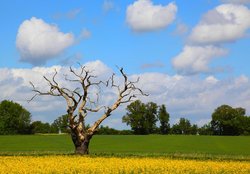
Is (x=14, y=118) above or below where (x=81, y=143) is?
above

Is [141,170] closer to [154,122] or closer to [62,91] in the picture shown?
[62,91]

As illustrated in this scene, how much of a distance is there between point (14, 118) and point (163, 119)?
4767 cm

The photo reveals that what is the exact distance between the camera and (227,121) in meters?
168

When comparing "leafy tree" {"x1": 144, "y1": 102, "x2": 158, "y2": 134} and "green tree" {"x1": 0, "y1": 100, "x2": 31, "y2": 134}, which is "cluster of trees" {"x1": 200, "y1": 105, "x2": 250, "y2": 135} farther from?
"green tree" {"x1": 0, "y1": 100, "x2": 31, "y2": 134}

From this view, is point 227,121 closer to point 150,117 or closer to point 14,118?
point 150,117

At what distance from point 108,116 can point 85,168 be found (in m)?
17.6

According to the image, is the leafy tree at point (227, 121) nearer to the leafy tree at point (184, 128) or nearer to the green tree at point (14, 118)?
the leafy tree at point (184, 128)

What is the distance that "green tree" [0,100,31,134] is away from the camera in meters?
158

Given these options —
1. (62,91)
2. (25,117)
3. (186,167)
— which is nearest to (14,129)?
(25,117)

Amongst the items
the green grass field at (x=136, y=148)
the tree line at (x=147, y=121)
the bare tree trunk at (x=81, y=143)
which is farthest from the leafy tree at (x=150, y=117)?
the bare tree trunk at (x=81, y=143)

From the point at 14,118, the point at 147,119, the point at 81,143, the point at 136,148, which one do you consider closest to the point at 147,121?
the point at 147,119

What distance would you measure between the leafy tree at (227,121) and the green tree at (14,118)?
6324cm

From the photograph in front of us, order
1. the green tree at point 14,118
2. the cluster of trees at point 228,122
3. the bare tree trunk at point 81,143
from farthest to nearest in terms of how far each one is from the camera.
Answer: the cluster of trees at point 228,122
the green tree at point 14,118
the bare tree trunk at point 81,143

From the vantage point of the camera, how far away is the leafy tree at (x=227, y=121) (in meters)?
167
